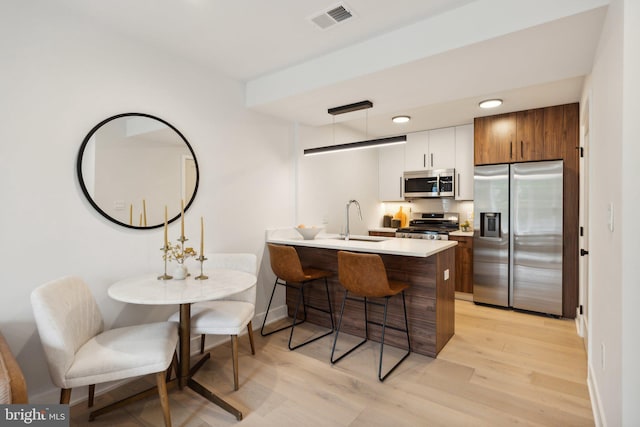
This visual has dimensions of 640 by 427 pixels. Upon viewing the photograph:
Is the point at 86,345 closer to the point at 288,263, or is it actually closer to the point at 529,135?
the point at 288,263

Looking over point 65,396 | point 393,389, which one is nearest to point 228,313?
point 65,396

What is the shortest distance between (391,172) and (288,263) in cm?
311

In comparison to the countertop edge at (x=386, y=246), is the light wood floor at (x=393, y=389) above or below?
below

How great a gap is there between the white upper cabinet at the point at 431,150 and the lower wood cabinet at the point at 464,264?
117 cm

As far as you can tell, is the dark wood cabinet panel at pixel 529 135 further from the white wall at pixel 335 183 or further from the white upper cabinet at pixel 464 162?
the white wall at pixel 335 183

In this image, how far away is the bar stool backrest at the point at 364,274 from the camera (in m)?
2.52

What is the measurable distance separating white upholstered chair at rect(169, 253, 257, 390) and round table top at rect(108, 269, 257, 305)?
9.0 inches

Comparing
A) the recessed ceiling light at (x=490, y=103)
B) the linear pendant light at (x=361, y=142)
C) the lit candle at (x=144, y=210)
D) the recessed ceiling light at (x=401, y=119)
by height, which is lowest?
the lit candle at (x=144, y=210)

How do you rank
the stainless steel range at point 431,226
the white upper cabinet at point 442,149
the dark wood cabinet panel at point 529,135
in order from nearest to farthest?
the dark wood cabinet panel at point 529,135 → the stainless steel range at point 431,226 → the white upper cabinet at point 442,149

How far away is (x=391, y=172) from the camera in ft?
18.1

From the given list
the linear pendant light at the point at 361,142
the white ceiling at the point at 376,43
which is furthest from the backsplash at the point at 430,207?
the linear pendant light at the point at 361,142

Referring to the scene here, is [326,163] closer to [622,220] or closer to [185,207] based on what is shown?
[185,207]

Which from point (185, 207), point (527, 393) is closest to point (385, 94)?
point (185, 207)

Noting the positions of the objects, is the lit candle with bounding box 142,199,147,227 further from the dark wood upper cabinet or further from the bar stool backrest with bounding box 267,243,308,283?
the dark wood upper cabinet
